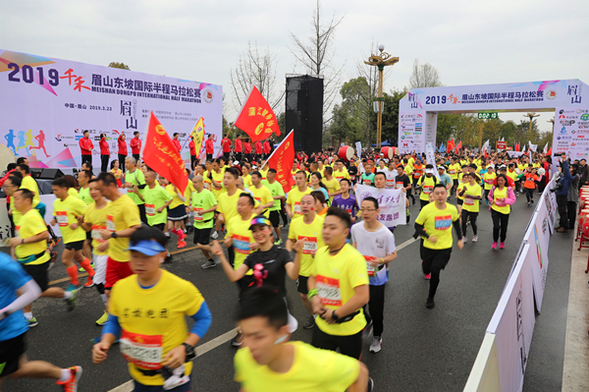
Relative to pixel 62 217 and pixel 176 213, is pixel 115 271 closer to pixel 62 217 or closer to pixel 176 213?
pixel 62 217

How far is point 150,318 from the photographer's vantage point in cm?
250

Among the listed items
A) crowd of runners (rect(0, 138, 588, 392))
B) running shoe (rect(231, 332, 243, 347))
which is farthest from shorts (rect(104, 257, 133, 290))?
running shoe (rect(231, 332, 243, 347))

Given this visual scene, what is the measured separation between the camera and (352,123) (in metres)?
50.7

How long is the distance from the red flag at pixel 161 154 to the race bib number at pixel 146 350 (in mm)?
4580

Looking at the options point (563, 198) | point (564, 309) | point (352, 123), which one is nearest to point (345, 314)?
point (564, 309)

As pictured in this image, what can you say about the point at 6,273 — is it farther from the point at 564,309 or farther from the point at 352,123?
the point at 352,123

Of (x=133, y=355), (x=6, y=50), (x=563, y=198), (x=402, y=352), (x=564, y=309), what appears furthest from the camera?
(x=6, y=50)

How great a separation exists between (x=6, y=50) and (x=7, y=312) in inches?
607

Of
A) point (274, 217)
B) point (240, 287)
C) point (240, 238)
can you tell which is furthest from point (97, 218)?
point (274, 217)

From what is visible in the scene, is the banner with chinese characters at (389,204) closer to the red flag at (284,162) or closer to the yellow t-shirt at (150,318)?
the red flag at (284,162)

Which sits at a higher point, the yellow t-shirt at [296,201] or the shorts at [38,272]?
the yellow t-shirt at [296,201]

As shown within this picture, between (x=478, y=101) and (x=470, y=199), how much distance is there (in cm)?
2167

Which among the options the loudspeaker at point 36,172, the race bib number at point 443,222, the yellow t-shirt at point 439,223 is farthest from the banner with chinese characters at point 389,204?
the loudspeaker at point 36,172

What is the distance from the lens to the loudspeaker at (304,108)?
19.3 metres
